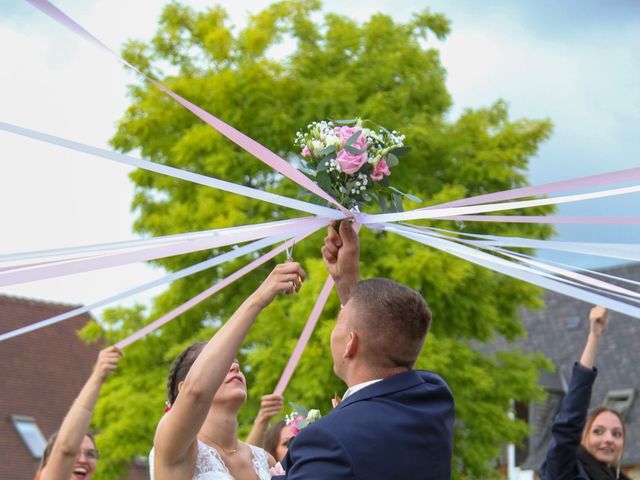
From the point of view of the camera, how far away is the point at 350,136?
4.04 meters

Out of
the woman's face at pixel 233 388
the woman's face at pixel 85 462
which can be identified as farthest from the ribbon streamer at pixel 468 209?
the woman's face at pixel 85 462

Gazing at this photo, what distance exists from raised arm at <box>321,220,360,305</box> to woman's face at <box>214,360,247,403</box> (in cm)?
51

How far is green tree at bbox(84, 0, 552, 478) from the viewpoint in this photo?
49.8 feet

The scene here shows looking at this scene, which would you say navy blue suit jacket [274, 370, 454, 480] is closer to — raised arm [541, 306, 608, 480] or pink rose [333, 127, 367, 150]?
pink rose [333, 127, 367, 150]

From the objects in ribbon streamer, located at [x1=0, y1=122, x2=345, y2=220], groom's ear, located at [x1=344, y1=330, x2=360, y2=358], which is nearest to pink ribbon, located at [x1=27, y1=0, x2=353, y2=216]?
ribbon streamer, located at [x1=0, y1=122, x2=345, y2=220]

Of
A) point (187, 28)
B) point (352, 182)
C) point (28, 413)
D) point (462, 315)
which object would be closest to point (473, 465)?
point (462, 315)

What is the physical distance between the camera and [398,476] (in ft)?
10.2

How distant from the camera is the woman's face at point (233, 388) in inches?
165

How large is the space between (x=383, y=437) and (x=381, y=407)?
11 cm

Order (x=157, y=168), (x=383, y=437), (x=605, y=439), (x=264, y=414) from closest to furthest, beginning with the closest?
(x=383, y=437) < (x=157, y=168) < (x=264, y=414) < (x=605, y=439)

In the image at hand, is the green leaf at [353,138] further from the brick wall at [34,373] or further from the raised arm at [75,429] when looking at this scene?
the brick wall at [34,373]

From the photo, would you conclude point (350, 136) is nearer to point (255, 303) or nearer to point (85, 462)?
point (255, 303)

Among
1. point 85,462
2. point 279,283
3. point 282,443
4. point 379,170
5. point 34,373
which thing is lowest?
point 34,373

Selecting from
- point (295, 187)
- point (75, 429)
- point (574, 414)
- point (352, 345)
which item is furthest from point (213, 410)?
point (295, 187)
